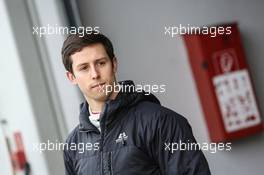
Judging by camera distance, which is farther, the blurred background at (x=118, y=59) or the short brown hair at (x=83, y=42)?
the blurred background at (x=118, y=59)

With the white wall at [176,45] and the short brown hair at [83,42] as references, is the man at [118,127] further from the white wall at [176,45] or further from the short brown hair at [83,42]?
the white wall at [176,45]

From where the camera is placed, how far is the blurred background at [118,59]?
3.09 m

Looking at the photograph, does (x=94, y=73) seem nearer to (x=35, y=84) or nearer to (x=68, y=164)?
(x=68, y=164)

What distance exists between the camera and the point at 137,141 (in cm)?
182

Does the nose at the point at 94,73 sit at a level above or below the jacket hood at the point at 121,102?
above

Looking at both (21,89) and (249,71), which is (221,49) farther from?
(21,89)

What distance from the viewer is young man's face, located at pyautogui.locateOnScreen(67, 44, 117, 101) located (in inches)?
72.7

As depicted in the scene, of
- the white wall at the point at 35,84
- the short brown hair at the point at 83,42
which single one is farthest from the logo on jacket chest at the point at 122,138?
the white wall at the point at 35,84

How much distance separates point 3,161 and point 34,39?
68 cm

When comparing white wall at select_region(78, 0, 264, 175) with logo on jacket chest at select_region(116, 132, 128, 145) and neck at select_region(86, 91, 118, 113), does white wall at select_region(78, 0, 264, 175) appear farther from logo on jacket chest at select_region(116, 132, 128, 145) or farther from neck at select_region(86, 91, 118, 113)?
logo on jacket chest at select_region(116, 132, 128, 145)

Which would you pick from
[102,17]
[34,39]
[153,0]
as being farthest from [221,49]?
[34,39]

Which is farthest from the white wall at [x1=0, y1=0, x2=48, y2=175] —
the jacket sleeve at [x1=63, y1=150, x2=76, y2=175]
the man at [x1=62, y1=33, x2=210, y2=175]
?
the man at [x1=62, y1=33, x2=210, y2=175]

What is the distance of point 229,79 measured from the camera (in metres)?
3.43

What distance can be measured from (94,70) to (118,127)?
0.20 meters
